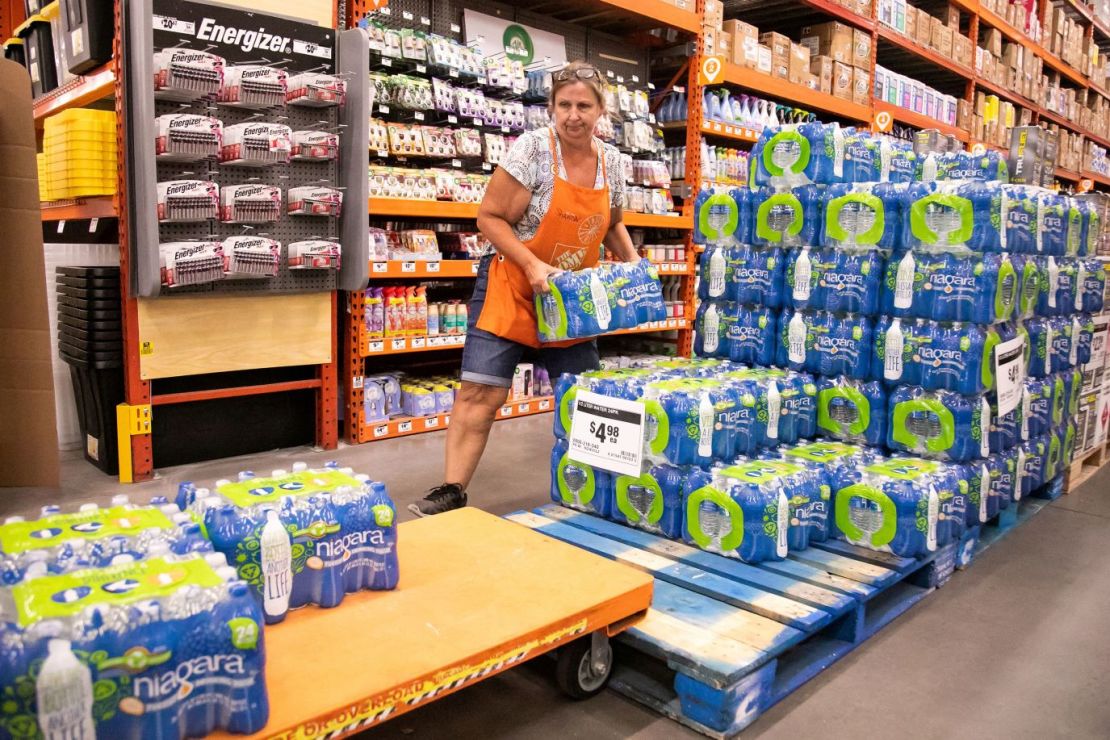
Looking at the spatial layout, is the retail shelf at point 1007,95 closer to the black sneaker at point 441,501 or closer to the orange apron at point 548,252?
the orange apron at point 548,252

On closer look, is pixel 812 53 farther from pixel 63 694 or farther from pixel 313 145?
pixel 63 694

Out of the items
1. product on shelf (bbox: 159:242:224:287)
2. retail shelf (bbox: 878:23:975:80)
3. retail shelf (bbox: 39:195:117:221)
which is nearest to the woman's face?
product on shelf (bbox: 159:242:224:287)

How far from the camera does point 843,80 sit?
7738 millimetres

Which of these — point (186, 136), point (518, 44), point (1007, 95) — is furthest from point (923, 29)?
point (186, 136)

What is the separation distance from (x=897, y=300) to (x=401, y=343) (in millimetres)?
2732

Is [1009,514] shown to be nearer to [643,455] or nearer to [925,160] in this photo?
[925,160]

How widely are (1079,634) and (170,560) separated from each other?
8.54 feet

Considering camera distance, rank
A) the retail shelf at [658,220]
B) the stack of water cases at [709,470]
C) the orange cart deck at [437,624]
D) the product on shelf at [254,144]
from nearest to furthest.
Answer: the orange cart deck at [437,624]
the stack of water cases at [709,470]
the product on shelf at [254,144]
the retail shelf at [658,220]

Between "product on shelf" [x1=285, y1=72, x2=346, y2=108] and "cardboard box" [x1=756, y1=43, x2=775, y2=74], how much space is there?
379cm

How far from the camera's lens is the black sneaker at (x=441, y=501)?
126 inches

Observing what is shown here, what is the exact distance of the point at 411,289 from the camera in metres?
4.97

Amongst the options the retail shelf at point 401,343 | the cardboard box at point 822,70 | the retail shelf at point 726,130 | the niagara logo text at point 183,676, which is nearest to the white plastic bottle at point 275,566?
the niagara logo text at point 183,676

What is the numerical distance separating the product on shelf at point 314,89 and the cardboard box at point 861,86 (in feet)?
17.7

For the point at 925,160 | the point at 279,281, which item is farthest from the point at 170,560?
the point at 925,160
